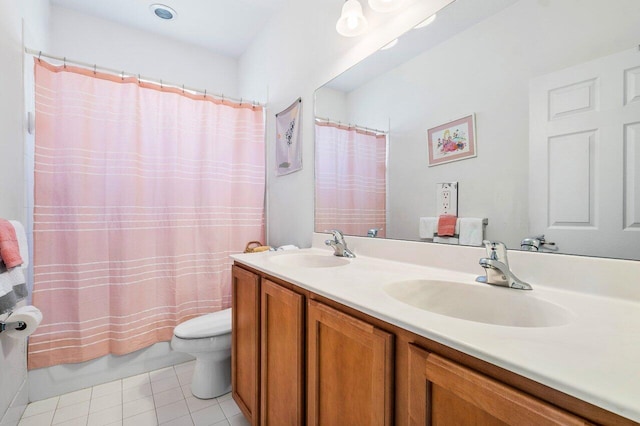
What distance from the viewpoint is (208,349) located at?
5.16 feet

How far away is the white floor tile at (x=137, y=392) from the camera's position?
A: 1.66 metres

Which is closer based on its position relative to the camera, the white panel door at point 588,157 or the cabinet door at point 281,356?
the white panel door at point 588,157

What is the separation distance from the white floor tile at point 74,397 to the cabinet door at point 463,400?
2030 millimetres

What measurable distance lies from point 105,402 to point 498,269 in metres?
2.13

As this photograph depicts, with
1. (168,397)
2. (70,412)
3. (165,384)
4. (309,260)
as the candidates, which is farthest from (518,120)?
(70,412)

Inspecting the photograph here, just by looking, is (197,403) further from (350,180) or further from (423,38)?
(423,38)

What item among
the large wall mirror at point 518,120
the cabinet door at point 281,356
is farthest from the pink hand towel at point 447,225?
the cabinet door at point 281,356

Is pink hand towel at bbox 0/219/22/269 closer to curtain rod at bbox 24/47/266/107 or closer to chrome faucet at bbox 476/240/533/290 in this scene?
curtain rod at bbox 24/47/266/107

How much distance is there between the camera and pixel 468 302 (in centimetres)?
87

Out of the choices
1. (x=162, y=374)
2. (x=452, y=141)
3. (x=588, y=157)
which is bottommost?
(x=162, y=374)

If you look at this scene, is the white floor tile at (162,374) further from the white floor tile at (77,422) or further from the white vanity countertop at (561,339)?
the white vanity countertop at (561,339)

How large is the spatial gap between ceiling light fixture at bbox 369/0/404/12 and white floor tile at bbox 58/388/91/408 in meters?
2.59

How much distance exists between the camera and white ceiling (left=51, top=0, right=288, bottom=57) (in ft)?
6.73

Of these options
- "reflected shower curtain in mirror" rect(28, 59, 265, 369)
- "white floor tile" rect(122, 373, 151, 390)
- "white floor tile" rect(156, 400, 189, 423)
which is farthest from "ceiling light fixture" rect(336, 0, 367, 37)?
"white floor tile" rect(122, 373, 151, 390)
